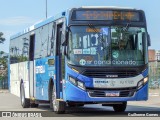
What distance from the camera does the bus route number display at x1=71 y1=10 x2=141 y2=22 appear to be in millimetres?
16641

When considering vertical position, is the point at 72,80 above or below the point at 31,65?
below

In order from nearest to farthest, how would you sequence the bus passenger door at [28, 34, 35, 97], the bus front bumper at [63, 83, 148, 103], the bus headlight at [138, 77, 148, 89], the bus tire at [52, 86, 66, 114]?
the bus front bumper at [63, 83, 148, 103]
the bus headlight at [138, 77, 148, 89]
the bus tire at [52, 86, 66, 114]
the bus passenger door at [28, 34, 35, 97]

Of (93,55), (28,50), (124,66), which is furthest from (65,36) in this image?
(28,50)

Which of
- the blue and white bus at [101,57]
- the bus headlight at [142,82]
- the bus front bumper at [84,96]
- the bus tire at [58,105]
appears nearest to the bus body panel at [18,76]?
the bus tire at [58,105]

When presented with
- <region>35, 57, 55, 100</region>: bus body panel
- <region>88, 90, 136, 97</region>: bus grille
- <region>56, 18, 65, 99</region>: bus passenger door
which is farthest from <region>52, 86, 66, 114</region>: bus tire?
<region>88, 90, 136, 97</region>: bus grille

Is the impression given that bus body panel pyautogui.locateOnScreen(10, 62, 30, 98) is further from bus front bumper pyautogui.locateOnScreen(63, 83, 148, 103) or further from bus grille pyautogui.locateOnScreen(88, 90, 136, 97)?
bus grille pyautogui.locateOnScreen(88, 90, 136, 97)

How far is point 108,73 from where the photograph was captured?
53.6ft

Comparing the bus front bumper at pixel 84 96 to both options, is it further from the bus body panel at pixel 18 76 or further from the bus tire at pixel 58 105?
the bus body panel at pixel 18 76

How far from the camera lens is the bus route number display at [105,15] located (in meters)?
16.6

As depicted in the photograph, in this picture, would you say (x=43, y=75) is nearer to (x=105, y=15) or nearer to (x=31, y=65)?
(x=31, y=65)

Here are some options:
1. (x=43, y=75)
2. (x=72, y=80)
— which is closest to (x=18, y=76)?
(x=43, y=75)

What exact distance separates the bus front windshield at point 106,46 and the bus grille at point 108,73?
0.74 feet

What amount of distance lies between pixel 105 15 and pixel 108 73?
1902mm

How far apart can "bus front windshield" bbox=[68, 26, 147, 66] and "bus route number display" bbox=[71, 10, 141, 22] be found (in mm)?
308
